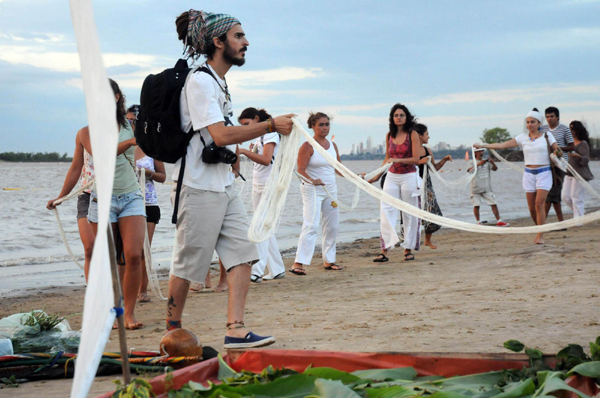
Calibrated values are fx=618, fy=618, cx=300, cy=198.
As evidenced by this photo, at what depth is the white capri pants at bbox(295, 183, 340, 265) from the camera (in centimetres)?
838

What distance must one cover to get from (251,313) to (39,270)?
261 inches

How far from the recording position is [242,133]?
12.6ft

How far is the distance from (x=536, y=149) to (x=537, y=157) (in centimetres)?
13

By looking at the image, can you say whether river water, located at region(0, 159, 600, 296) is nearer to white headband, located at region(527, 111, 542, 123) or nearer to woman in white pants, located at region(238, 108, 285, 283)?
woman in white pants, located at region(238, 108, 285, 283)

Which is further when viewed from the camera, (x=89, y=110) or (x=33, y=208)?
(x=33, y=208)

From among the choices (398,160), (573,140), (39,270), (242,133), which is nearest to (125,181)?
(242,133)

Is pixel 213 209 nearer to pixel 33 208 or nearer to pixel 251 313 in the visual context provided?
pixel 251 313

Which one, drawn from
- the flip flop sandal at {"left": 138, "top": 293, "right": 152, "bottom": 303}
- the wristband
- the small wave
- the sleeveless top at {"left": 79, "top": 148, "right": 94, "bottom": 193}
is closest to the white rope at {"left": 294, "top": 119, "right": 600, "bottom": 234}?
the wristband

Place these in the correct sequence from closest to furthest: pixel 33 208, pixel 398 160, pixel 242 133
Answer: pixel 242 133
pixel 398 160
pixel 33 208

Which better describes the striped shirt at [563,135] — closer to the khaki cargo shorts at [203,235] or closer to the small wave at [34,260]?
the khaki cargo shorts at [203,235]

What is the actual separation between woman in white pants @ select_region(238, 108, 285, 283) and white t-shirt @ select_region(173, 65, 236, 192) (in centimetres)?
326

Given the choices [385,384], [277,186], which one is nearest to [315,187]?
[277,186]

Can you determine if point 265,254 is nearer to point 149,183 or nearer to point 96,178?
point 149,183

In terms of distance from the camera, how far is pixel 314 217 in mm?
8383
